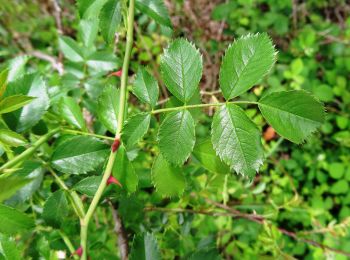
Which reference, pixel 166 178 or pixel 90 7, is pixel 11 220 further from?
pixel 90 7

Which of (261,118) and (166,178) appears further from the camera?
(261,118)

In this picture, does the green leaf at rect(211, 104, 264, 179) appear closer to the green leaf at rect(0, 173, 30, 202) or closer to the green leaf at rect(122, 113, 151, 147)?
the green leaf at rect(122, 113, 151, 147)

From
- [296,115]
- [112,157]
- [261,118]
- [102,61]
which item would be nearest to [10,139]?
[112,157]

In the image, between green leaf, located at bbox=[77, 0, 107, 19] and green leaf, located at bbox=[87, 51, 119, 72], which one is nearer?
green leaf, located at bbox=[77, 0, 107, 19]

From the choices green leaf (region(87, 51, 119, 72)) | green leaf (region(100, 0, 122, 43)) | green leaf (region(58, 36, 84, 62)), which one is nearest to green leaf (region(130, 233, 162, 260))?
green leaf (region(100, 0, 122, 43))

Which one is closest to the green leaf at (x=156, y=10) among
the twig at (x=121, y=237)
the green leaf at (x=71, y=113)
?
the green leaf at (x=71, y=113)

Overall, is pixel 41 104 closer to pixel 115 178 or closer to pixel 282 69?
pixel 115 178

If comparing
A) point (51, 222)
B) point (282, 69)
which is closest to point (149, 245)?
point (51, 222)
